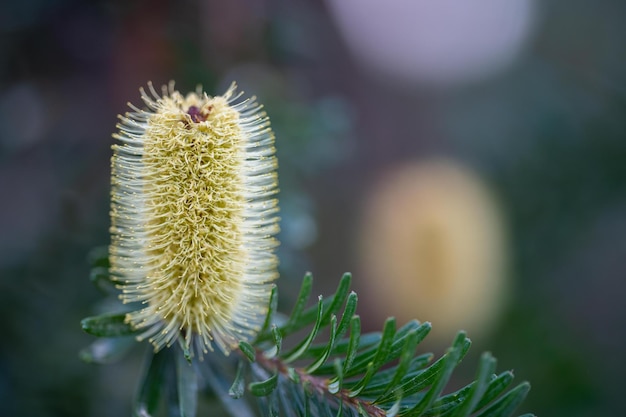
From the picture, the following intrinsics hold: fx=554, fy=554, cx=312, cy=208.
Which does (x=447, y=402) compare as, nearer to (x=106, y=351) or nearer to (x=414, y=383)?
(x=414, y=383)

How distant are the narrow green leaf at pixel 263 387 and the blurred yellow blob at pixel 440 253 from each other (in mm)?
1784

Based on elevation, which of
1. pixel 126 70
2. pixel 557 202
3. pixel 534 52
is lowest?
pixel 557 202

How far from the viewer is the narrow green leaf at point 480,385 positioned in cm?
65

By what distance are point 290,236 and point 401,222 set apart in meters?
1.34

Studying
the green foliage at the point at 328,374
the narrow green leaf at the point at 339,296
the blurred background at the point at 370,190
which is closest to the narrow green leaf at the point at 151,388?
the green foliage at the point at 328,374

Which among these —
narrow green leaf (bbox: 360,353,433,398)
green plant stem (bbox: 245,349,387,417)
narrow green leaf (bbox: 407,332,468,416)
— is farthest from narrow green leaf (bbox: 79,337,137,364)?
narrow green leaf (bbox: 407,332,468,416)

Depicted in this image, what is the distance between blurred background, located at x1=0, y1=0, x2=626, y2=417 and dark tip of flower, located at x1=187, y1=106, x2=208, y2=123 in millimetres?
683

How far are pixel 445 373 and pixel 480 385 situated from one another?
1.7 inches

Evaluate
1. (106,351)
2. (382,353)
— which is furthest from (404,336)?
(106,351)

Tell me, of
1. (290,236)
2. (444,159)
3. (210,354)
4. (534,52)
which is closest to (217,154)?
(210,354)

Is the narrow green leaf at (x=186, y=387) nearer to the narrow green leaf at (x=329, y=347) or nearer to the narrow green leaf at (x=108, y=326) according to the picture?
the narrow green leaf at (x=108, y=326)

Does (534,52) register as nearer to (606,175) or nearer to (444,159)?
(444,159)

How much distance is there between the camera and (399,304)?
106 inches

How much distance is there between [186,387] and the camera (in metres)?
0.96
